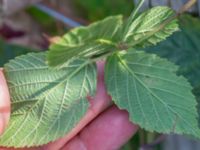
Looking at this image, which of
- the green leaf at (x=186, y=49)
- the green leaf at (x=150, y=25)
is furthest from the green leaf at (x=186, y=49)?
the green leaf at (x=150, y=25)

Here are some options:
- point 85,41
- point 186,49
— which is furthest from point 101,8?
point 85,41

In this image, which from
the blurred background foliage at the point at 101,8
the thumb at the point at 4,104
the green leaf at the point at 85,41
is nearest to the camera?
the green leaf at the point at 85,41

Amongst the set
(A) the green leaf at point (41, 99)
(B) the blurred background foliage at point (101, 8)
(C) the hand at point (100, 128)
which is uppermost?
(B) the blurred background foliage at point (101, 8)

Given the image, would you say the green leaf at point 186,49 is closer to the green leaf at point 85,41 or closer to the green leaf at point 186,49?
the green leaf at point 186,49

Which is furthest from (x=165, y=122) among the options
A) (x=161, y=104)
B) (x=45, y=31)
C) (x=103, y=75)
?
(x=45, y=31)

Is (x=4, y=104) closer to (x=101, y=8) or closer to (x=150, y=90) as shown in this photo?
(x=150, y=90)

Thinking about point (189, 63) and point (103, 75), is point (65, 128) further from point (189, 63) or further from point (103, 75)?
point (189, 63)

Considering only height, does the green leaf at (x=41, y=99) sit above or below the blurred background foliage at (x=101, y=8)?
below
